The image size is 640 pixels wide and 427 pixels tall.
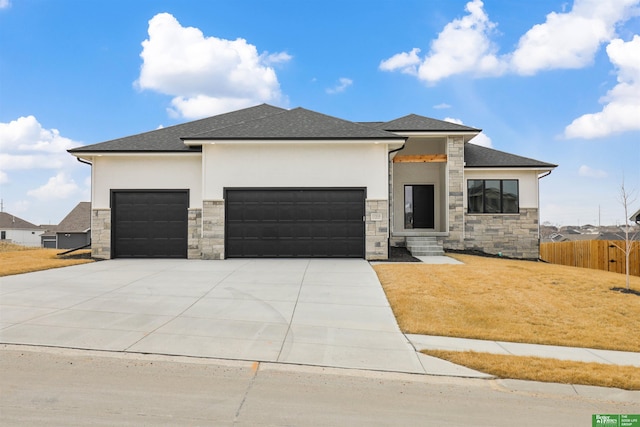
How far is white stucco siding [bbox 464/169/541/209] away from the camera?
18.7 metres

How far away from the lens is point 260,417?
3.76 m

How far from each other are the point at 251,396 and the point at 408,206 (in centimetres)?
1688

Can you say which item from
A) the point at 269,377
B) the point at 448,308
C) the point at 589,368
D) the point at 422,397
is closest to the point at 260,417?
the point at 269,377

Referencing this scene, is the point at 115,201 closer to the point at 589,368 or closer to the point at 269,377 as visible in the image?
the point at 269,377

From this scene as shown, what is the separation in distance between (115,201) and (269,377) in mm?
13103

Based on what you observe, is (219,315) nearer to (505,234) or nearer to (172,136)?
(172,136)

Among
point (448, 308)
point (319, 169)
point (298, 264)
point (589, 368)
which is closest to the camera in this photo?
point (589, 368)

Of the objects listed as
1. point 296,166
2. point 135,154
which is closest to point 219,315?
point 296,166

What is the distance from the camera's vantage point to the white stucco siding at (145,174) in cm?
1514

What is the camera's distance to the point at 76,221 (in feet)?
130

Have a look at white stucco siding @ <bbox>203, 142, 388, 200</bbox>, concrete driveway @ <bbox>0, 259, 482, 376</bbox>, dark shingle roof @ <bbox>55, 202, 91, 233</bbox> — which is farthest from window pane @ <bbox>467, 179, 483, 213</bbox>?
dark shingle roof @ <bbox>55, 202, 91, 233</bbox>

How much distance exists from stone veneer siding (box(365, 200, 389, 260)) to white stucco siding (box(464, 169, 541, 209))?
6.39 metres

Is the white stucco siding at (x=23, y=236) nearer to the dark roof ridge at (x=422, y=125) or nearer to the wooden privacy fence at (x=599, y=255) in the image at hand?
the dark roof ridge at (x=422, y=125)

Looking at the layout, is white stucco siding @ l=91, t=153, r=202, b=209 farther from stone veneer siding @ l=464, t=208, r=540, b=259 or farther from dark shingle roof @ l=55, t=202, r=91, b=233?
dark shingle roof @ l=55, t=202, r=91, b=233
